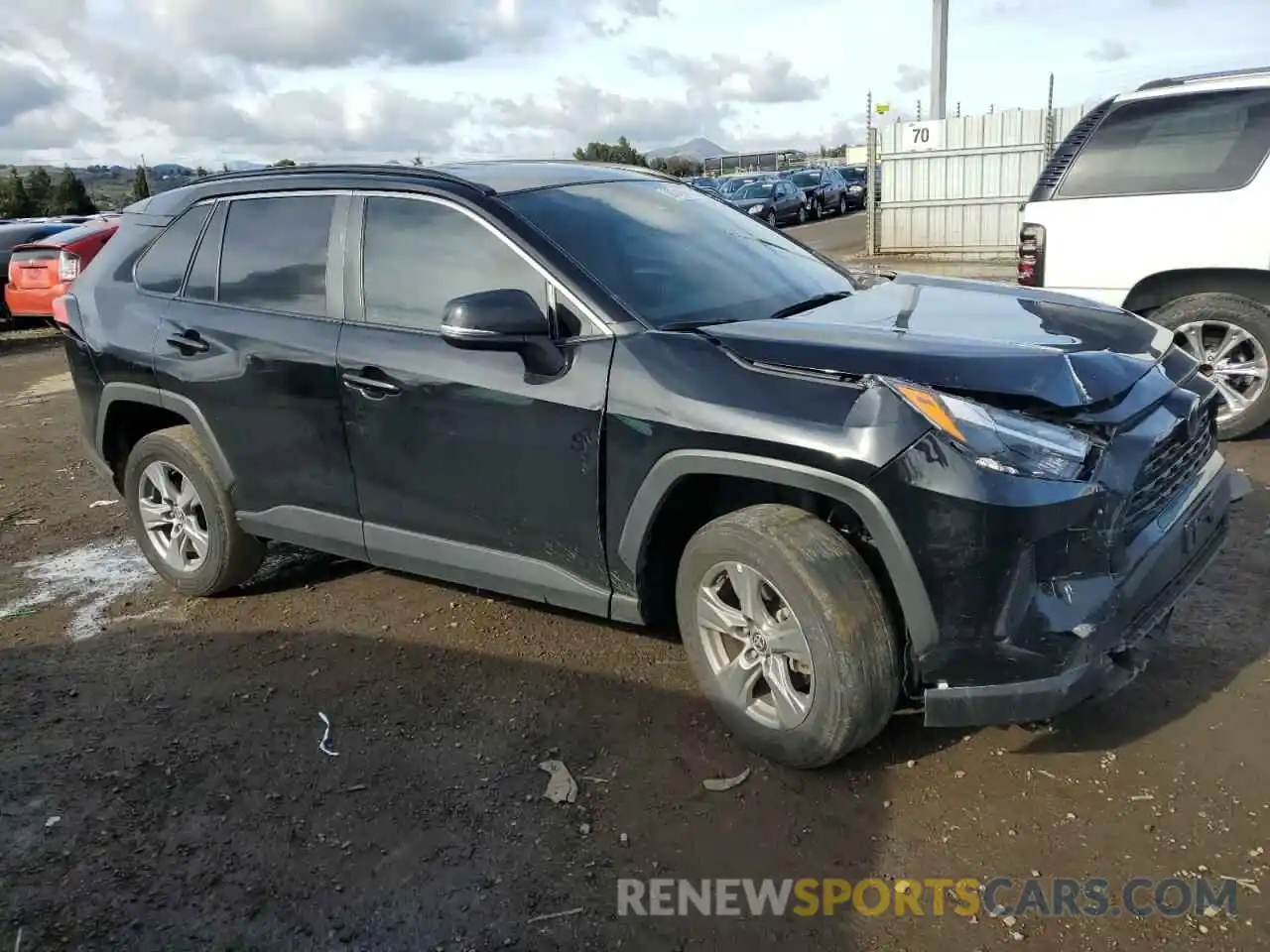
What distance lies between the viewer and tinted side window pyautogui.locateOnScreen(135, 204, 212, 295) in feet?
15.5

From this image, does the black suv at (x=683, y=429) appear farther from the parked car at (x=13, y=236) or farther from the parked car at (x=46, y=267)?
the parked car at (x=13, y=236)

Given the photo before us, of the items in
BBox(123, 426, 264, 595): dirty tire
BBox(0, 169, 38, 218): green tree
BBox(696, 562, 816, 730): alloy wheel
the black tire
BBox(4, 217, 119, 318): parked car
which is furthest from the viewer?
BBox(0, 169, 38, 218): green tree

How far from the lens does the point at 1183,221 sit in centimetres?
607

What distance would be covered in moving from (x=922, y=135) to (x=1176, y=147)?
10609 millimetres

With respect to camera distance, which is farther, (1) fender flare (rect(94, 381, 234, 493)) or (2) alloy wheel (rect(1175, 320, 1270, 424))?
(2) alloy wheel (rect(1175, 320, 1270, 424))

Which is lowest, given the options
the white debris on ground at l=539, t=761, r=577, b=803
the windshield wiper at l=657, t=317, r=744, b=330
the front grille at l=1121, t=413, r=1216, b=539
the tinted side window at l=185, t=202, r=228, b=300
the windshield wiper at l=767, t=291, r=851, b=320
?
the white debris on ground at l=539, t=761, r=577, b=803

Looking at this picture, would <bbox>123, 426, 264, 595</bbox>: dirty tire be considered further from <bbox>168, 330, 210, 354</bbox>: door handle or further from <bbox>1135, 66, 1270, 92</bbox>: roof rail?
<bbox>1135, 66, 1270, 92</bbox>: roof rail

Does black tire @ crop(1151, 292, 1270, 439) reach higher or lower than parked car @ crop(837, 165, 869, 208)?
higher

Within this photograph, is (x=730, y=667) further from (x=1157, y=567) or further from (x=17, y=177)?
(x=17, y=177)

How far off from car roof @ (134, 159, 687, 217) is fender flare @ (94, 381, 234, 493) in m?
0.84

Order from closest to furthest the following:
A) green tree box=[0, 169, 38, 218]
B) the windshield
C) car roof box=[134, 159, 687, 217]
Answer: the windshield < car roof box=[134, 159, 687, 217] < green tree box=[0, 169, 38, 218]

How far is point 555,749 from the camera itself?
3504 mm

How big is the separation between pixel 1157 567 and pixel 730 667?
130cm

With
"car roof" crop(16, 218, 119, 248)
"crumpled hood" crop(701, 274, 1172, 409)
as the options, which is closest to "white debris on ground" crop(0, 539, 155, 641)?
"crumpled hood" crop(701, 274, 1172, 409)
